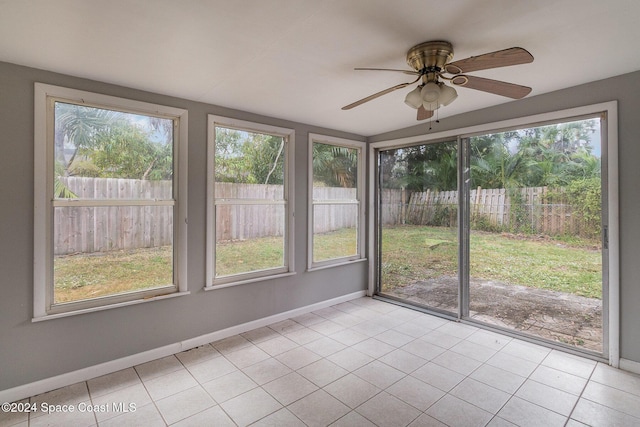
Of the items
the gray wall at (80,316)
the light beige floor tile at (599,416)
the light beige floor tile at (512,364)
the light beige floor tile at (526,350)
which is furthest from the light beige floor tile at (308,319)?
the light beige floor tile at (599,416)

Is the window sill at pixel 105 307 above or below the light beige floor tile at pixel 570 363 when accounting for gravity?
above

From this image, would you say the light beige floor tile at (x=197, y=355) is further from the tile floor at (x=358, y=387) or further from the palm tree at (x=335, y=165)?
the palm tree at (x=335, y=165)

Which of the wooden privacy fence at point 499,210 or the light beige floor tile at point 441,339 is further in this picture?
the light beige floor tile at point 441,339

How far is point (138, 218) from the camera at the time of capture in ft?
8.96

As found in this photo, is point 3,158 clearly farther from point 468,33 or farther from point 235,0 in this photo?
point 468,33

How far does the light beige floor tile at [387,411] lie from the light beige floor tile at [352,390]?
0.16 feet

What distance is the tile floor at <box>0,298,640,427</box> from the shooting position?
1973mm

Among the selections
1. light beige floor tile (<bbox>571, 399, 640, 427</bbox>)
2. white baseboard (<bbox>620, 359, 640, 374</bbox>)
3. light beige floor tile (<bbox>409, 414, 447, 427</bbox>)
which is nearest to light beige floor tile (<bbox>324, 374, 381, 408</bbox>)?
light beige floor tile (<bbox>409, 414, 447, 427</bbox>)

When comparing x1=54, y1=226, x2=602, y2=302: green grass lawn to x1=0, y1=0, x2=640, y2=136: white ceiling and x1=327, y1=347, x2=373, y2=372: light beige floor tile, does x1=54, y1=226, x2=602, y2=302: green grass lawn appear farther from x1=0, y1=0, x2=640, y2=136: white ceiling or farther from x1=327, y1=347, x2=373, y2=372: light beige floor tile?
x1=0, y1=0, x2=640, y2=136: white ceiling

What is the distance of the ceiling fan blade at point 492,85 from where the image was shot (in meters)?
1.90

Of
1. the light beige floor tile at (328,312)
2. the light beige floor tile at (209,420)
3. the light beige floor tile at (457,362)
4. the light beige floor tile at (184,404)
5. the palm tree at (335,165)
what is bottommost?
the light beige floor tile at (209,420)

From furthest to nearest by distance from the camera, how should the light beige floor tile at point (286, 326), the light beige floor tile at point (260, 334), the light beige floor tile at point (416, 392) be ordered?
1. the light beige floor tile at point (286, 326)
2. the light beige floor tile at point (260, 334)
3. the light beige floor tile at point (416, 392)

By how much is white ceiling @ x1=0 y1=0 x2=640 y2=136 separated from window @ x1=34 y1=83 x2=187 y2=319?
0.30 metres

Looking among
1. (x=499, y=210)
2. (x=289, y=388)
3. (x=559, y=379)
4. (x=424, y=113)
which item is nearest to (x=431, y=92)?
(x=424, y=113)
